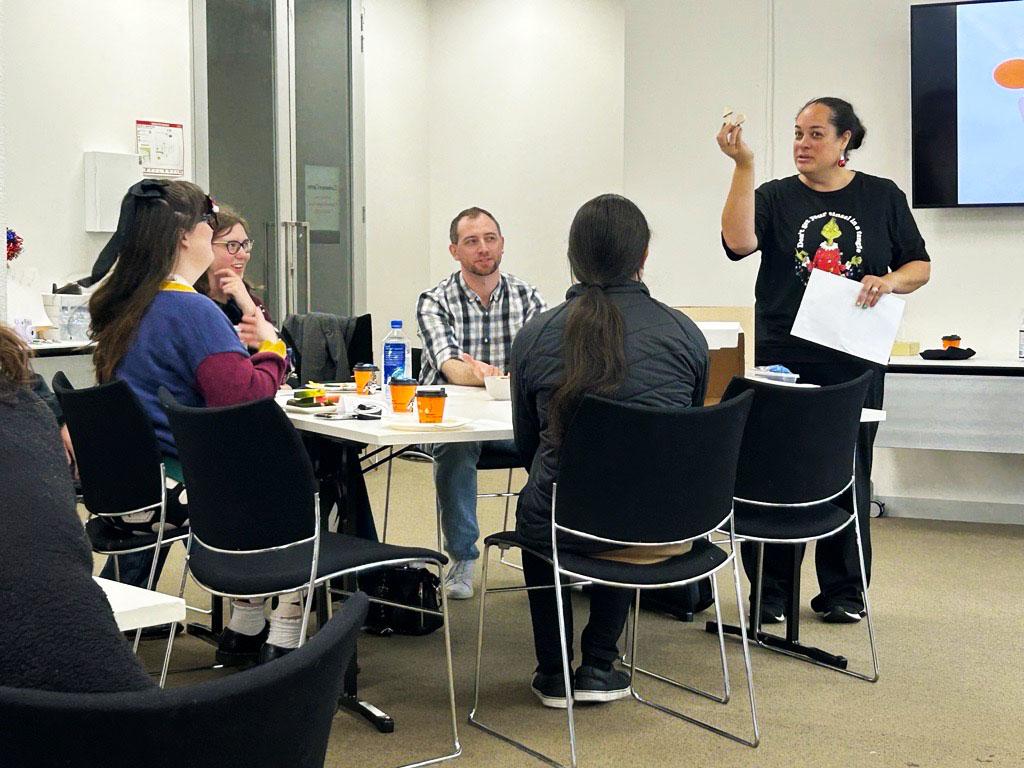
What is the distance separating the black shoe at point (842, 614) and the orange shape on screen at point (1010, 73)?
2819 mm

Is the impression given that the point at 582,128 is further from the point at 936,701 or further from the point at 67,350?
the point at 936,701

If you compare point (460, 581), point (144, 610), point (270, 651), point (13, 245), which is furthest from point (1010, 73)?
point (144, 610)

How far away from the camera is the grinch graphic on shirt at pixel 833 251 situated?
3760mm

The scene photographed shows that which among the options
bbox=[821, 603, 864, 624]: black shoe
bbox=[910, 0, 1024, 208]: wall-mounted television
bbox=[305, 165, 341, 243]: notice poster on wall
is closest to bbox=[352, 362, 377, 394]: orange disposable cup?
bbox=[821, 603, 864, 624]: black shoe

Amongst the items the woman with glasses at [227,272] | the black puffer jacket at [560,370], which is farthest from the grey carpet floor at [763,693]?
the woman with glasses at [227,272]

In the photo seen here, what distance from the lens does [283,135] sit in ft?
21.2

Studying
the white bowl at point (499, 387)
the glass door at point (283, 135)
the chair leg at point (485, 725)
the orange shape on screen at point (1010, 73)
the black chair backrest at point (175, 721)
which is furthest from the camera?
the glass door at point (283, 135)

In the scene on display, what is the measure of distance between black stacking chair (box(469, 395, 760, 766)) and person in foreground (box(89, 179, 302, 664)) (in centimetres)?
83

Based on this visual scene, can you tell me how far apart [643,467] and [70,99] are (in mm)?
4105

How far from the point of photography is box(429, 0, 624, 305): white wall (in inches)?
280

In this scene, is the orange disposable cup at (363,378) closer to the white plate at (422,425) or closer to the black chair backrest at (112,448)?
the white plate at (422,425)

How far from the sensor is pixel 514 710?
2.94 meters

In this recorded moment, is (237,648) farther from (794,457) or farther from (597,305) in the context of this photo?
(794,457)

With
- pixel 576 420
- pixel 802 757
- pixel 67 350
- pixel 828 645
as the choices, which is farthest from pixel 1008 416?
pixel 67 350
